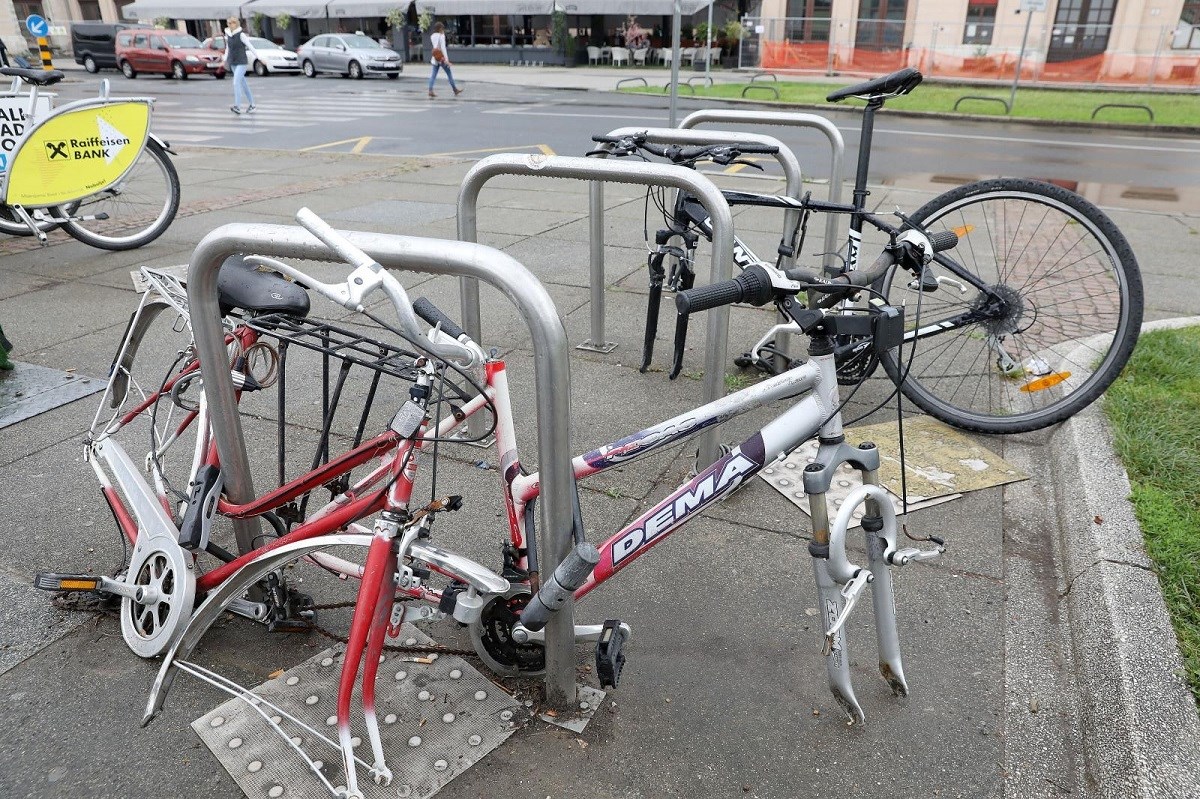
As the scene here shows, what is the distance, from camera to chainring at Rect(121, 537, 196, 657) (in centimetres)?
248

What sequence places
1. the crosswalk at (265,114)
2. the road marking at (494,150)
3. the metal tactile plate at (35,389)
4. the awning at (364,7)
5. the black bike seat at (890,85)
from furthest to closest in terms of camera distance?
the awning at (364,7) < the crosswalk at (265,114) < the road marking at (494,150) < the metal tactile plate at (35,389) < the black bike seat at (890,85)

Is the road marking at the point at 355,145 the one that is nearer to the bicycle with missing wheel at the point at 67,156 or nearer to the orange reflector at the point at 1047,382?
the bicycle with missing wheel at the point at 67,156

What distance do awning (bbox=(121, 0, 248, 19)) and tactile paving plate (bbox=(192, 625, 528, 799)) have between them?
149 ft

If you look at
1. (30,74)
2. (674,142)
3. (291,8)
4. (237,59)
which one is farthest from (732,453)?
(291,8)

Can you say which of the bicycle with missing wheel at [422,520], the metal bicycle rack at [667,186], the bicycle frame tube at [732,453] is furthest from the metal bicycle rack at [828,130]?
the bicycle frame tube at [732,453]

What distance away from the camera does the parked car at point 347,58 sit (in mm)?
29359

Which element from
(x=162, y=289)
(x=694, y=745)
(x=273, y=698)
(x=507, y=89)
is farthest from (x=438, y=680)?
(x=507, y=89)

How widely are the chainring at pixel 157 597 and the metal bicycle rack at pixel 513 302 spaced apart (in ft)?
1.13

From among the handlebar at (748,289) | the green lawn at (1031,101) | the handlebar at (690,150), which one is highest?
the handlebar at (748,289)

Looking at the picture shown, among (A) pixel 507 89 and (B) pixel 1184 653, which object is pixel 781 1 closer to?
(A) pixel 507 89

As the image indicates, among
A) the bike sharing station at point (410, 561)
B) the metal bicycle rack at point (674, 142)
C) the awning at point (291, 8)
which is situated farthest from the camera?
the awning at point (291, 8)

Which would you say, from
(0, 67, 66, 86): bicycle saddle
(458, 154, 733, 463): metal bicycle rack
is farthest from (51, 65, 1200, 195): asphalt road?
(458, 154, 733, 463): metal bicycle rack

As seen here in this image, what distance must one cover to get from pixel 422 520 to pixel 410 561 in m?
0.17

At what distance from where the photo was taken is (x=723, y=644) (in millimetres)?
2693
